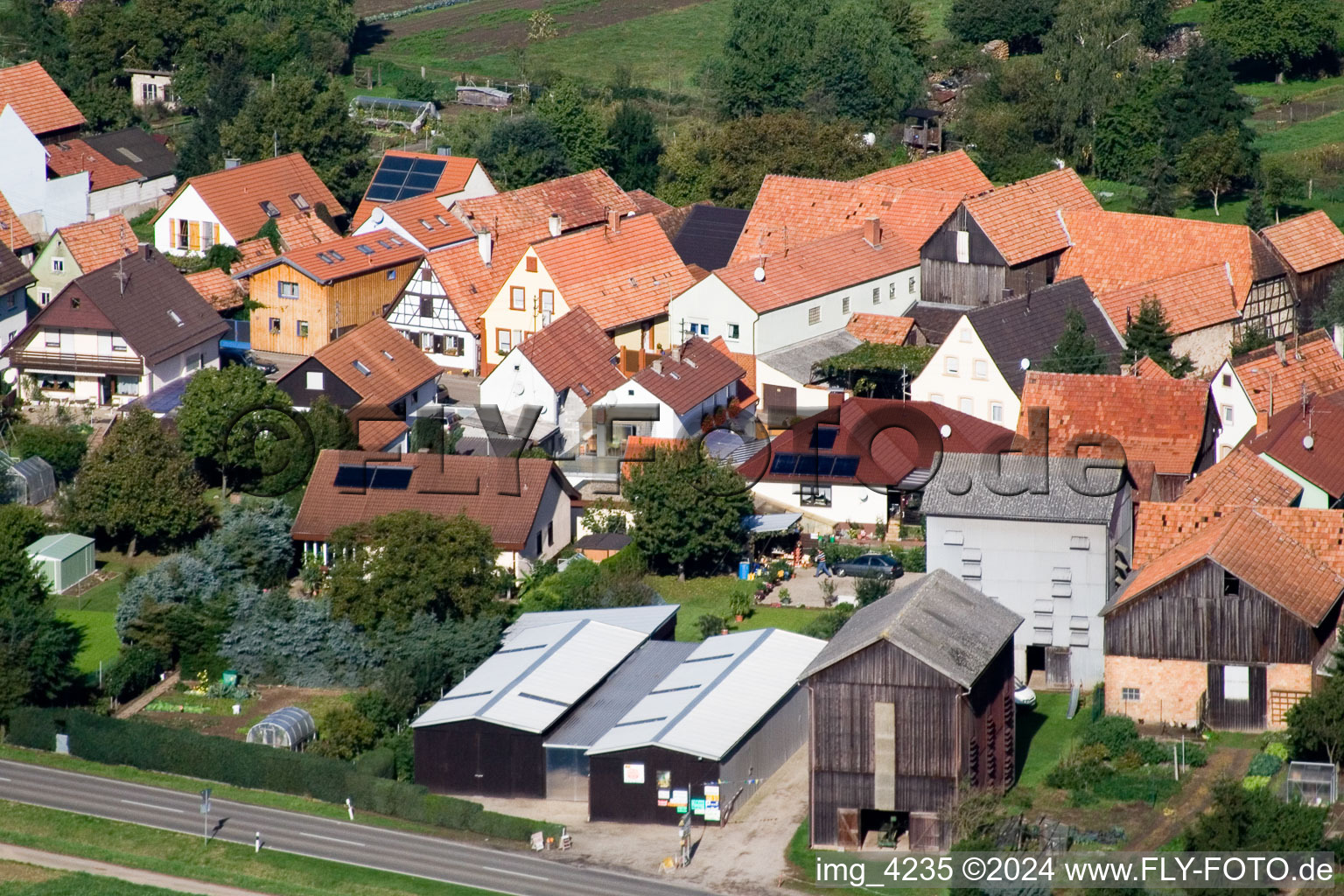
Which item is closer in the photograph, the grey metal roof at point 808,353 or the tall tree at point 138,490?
the tall tree at point 138,490

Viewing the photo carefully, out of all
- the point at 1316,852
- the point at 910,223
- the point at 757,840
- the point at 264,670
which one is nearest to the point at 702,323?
the point at 910,223

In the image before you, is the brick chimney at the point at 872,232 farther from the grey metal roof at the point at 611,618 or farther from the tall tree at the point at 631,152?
the grey metal roof at the point at 611,618

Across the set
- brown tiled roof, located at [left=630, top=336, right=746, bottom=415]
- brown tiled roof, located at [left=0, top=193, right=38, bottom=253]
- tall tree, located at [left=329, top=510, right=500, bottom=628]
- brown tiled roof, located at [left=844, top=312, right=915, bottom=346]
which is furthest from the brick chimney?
brown tiled roof, located at [left=0, top=193, right=38, bottom=253]

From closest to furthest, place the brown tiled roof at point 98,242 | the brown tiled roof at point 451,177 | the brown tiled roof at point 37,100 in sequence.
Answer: the brown tiled roof at point 98,242 → the brown tiled roof at point 451,177 → the brown tiled roof at point 37,100

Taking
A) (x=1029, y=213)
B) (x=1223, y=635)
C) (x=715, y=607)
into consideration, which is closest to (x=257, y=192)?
(x=1029, y=213)

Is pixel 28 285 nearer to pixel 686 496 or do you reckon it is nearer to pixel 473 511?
pixel 473 511

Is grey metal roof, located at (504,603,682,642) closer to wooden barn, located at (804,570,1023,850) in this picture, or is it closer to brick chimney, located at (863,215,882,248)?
wooden barn, located at (804,570,1023,850)

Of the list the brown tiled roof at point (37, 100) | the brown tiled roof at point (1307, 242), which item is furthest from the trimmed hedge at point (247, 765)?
the brown tiled roof at point (37, 100)
